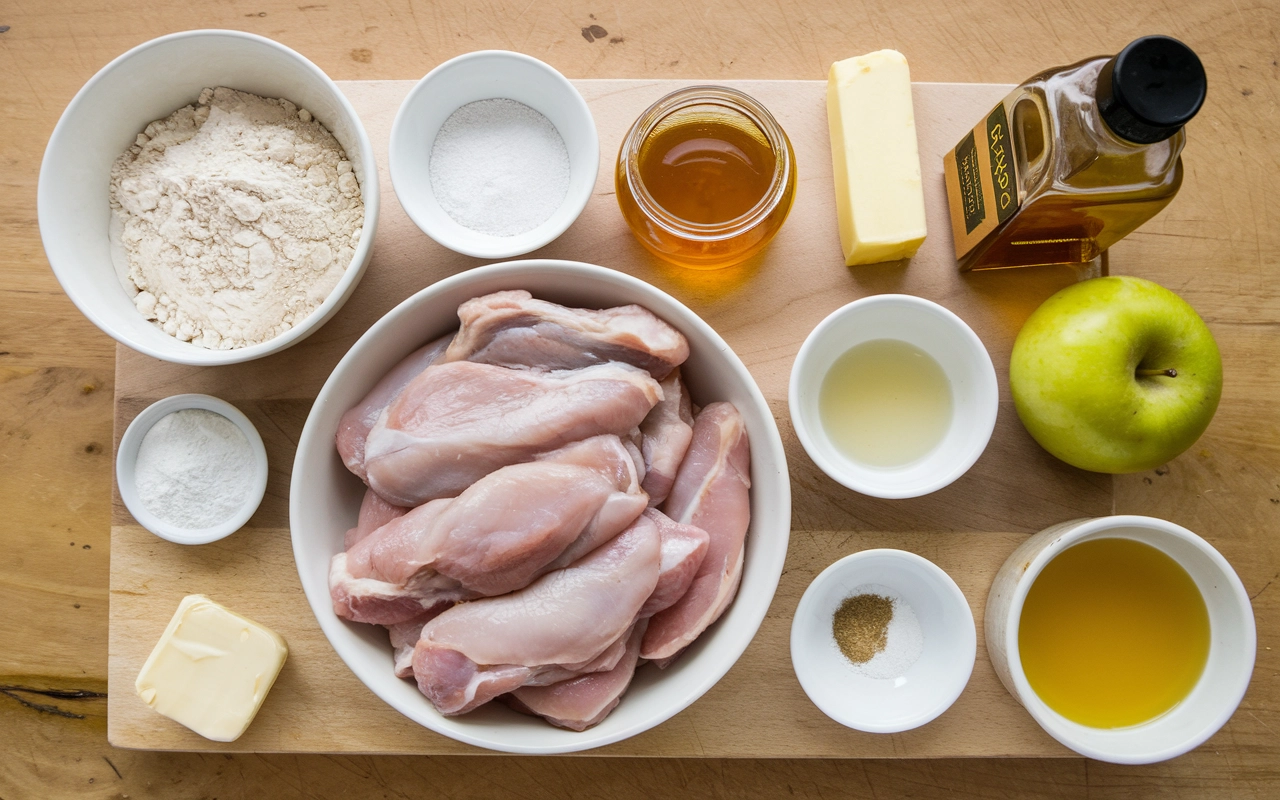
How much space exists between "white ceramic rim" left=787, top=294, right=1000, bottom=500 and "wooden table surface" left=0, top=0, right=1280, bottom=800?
0.38m

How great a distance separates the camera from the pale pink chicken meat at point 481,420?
114 cm

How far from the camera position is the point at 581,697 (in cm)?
115

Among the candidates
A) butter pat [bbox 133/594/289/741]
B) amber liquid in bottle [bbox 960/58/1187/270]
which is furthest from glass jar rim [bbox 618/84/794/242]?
butter pat [bbox 133/594/289/741]

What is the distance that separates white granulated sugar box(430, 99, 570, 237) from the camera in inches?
52.6

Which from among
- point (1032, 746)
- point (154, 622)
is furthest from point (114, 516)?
point (1032, 746)

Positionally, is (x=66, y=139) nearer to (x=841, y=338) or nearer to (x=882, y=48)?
(x=841, y=338)

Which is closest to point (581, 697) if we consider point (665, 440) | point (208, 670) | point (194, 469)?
point (665, 440)

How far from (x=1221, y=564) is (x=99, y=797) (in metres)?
2.07

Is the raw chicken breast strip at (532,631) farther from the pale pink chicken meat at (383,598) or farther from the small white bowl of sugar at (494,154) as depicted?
the small white bowl of sugar at (494,154)

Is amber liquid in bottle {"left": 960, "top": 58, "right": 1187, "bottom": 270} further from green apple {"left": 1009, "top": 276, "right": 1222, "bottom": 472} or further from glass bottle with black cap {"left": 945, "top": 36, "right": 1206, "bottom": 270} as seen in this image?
green apple {"left": 1009, "top": 276, "right": 1222, "bottom": 472}

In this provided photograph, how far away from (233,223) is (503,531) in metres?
0.67

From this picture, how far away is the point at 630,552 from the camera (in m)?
1.12

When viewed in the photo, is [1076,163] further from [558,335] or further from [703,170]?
[558,335]

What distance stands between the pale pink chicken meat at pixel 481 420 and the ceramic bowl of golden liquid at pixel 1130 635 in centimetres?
72
